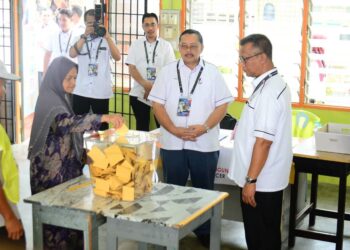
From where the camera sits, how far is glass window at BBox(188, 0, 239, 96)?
6.77 metres

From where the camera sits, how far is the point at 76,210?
290 cm

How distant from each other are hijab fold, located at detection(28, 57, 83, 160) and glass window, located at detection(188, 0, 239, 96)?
3.67 m

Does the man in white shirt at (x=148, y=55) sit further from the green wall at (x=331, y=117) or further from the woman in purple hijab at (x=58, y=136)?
the woman in purple hijab at (x=58, y=136)

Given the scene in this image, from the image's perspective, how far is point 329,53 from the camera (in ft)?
20.7

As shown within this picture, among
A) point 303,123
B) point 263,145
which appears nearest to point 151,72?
point 303,123

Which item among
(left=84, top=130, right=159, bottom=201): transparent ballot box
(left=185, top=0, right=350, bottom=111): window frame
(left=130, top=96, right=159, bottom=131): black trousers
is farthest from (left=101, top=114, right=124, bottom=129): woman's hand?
(left=185, top=0, right=350, bottom=111): window frame

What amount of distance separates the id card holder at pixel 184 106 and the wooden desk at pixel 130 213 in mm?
1116

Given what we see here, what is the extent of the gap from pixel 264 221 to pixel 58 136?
4.21 feet

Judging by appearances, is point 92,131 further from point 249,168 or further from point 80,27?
point 80,27

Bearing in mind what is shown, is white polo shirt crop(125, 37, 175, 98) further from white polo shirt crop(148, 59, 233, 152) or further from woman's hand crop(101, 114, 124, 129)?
woman's hand crop(101, 114, 124, 129)

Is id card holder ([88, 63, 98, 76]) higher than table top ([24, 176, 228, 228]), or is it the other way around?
id card holder ([88, 63, 98, 76])

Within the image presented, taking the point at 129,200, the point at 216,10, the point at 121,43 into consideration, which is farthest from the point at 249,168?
the point at 121,43

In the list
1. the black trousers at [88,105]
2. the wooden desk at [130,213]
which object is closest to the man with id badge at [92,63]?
the black trousers at [88,105]

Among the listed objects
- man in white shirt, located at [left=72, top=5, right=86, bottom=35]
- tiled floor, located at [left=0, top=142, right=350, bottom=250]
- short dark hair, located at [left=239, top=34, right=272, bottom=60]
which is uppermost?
man in white shirt, located at [left=72, top=5, right=86, bottom=35]
